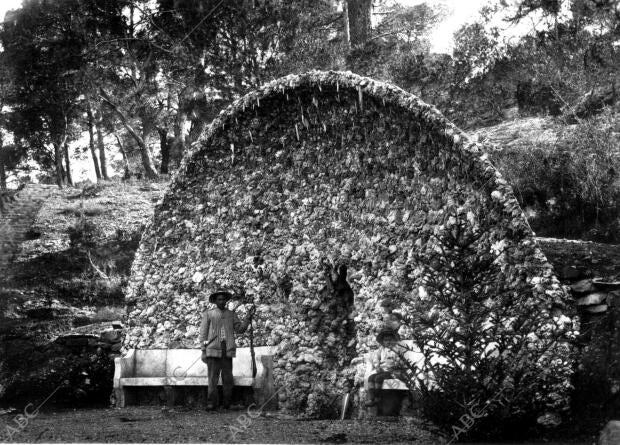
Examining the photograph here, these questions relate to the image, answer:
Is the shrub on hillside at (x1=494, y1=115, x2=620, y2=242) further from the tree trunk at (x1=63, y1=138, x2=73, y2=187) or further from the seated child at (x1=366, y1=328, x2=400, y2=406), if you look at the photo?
the tree trunk at (x1=63, y1=138, x2=73, y2=187)

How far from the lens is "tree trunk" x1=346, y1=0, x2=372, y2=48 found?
65.7 feet

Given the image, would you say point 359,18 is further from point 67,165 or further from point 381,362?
point 67,165

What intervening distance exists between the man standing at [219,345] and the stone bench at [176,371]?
15.9 inches

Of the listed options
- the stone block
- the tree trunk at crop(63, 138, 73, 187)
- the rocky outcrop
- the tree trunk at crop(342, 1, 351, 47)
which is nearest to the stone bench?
the stone block

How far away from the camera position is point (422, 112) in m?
9.55

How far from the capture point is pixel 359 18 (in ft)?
67.1

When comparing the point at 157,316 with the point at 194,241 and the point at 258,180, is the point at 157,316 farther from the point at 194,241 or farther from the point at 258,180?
the point at 258,180

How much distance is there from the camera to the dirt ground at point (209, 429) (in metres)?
8.06

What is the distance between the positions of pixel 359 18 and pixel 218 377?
39.4ft

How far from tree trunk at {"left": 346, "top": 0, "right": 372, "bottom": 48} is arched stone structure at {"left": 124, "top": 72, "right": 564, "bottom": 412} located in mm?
7946

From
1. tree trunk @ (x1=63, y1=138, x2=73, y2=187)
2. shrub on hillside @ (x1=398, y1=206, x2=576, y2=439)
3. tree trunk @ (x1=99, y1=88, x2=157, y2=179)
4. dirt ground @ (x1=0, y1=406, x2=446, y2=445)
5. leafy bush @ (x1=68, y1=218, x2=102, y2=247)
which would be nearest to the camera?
shrub on hillside @ (x1=398, y1=206, x2=576, y2=439)

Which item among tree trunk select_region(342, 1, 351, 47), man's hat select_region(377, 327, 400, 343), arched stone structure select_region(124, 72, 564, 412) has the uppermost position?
tree trunk select_region(342, 1, 351, 47)

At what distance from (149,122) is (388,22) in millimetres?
11460

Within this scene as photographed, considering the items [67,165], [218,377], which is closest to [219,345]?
[218,377]
